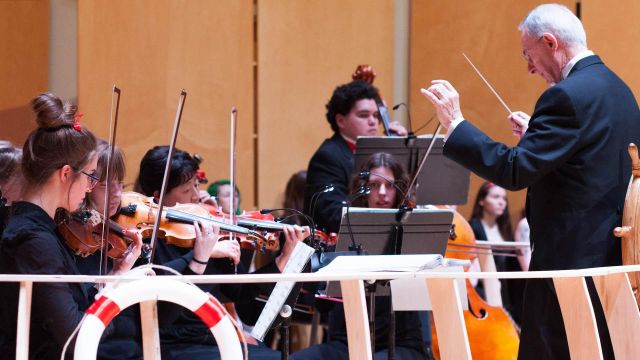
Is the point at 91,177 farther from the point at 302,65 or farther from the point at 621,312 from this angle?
the point at 302,65

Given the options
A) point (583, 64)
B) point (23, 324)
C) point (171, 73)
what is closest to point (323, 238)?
point (583, 64)

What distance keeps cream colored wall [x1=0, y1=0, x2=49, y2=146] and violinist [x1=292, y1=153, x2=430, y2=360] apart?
1.91 m

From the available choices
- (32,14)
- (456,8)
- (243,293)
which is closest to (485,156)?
(243,293)

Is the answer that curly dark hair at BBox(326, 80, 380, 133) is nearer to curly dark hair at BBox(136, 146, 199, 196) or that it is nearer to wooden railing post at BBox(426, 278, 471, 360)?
curly dark hair at BBox(136, 146, 199, 196)

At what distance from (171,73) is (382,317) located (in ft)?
7.61

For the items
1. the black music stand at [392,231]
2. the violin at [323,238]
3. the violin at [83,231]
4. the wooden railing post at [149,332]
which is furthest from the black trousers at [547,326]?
the violin at [83,231]

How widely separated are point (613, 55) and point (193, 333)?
334 centimetres

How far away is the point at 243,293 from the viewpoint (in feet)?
11.5

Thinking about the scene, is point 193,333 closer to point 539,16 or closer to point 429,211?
point 429,211

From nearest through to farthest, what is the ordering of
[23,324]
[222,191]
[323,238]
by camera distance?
[23,324]
[323,238]
[222,191]

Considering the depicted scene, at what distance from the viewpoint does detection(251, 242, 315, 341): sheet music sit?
8.81ft

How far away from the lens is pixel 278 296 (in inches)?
107

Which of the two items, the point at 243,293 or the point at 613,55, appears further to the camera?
the point at 613,55

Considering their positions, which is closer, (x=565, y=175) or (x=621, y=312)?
(x=621, y=312)
